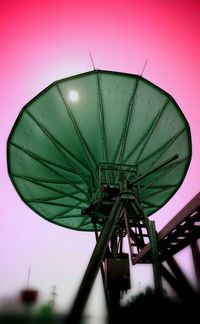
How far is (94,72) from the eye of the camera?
8.73m

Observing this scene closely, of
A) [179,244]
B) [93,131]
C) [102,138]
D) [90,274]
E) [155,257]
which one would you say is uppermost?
[93,131]

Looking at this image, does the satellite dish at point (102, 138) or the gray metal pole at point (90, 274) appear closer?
the gray metal pole at point (90, 274)

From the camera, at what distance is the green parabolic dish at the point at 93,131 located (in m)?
8.92

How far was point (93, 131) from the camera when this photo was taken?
30.6 feet

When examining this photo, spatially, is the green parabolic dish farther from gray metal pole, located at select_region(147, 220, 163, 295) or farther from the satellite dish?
gray metal pole, located at select_region(147, 220, 163, 295)

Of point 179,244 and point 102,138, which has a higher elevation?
point 102,138

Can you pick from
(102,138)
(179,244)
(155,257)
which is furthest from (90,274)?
(102,138)

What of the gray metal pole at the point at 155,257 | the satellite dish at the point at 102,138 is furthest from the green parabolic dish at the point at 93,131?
the gray metal pole at the point at 155,257

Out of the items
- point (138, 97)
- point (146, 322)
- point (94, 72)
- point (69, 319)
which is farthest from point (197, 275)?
point (94, 72)

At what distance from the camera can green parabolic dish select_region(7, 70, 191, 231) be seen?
8922mm

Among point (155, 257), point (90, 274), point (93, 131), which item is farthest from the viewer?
point (93, 131)

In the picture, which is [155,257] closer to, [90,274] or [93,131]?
[90,274]

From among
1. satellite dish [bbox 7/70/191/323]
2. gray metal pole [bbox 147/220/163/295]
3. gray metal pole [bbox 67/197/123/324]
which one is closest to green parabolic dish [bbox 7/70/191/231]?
satellite dish [bbox 7/70/191/323]

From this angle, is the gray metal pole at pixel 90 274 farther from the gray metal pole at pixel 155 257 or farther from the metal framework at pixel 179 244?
the metal framework at pixel 179 244
